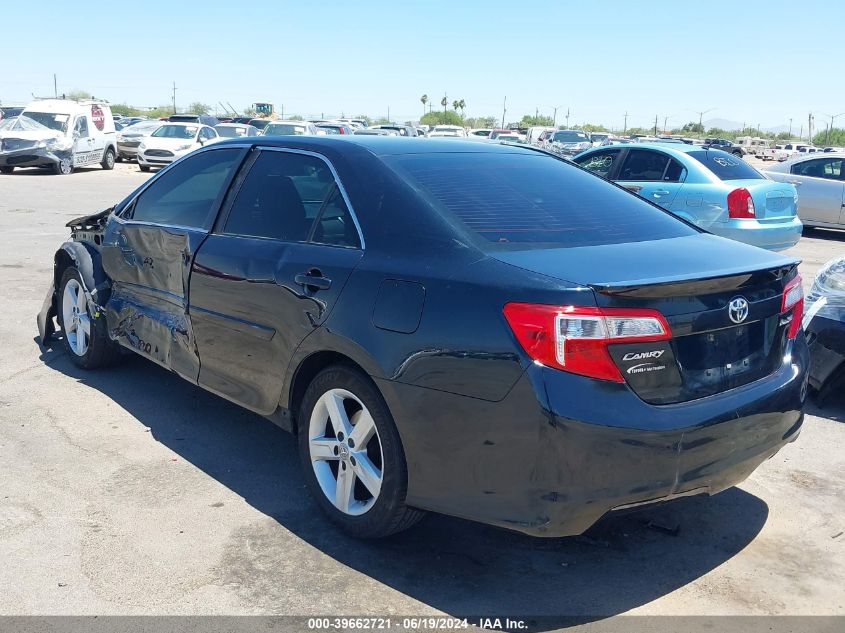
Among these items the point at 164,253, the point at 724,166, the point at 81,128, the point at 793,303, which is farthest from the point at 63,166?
the point at 793,303

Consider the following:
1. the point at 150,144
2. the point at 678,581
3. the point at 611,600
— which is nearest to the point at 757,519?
the point at 678,581

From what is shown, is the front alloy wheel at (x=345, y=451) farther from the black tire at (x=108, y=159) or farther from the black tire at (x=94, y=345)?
the black tire at (x=108, y=159)

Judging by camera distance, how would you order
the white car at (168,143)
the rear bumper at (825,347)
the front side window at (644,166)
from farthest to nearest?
1. the white car at (168,143)
2. the front side window at (644,166)
3. the rear bumper at (825,347)

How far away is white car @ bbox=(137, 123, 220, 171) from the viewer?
26984 millimetres

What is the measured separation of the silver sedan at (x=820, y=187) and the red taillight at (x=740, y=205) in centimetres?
583

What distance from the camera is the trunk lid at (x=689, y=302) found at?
9.86ft

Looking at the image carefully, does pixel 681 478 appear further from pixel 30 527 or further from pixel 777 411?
pixel 30 527

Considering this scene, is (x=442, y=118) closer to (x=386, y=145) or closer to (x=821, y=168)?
(x=821, y=168)

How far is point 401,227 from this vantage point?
3.58m

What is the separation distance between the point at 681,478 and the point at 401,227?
4.88 ft

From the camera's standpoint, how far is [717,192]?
33.5 ft

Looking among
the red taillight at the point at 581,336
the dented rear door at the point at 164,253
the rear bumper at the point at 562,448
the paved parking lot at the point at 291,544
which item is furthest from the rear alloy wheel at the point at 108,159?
the red taillight at the point at 581,336

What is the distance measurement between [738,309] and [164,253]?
10.5 ft

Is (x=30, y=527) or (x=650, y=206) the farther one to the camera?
(x=650, y=206)
